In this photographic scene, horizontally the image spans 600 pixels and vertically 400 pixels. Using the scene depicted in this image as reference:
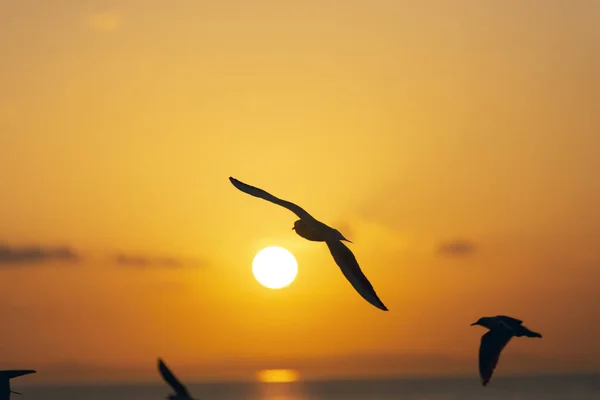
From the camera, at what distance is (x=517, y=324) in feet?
105

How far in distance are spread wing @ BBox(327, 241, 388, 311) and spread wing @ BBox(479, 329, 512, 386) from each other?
572 centimetres

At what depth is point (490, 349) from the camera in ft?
104

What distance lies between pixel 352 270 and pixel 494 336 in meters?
6.72

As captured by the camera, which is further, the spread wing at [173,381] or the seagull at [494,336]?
the seagull at [494,336]

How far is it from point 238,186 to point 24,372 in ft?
23.5

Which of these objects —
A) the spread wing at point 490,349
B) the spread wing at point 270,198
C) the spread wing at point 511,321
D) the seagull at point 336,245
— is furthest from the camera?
the spread wing at point 511,321

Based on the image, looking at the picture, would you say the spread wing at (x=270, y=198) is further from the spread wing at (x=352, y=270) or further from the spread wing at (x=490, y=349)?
the spread wing at (x=490, y=349)

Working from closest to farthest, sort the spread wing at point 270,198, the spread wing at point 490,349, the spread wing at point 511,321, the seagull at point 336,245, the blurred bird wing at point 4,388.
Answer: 1. the spread wing at point 270,198
2. the seagull at point 336,245
3. the blurred bird wing at point 4,388
4. the spread wing at point 490,349
5. the spread wing at point 511,321

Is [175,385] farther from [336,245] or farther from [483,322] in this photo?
[483,322]

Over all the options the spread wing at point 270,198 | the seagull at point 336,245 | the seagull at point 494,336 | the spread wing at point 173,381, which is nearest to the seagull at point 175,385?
the spread wing at point 173,381

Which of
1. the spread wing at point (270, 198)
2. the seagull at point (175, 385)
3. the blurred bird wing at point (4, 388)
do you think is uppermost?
the spread wing at point (270, 198)

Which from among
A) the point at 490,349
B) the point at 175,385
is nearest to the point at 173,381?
the point at 175,385

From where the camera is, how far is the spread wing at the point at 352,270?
26969 mm

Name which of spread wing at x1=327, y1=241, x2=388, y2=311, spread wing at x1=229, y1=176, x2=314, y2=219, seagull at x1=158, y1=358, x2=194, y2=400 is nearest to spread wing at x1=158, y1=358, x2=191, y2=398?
seagull at x1=158, y1=358, x2=194, y2=400
